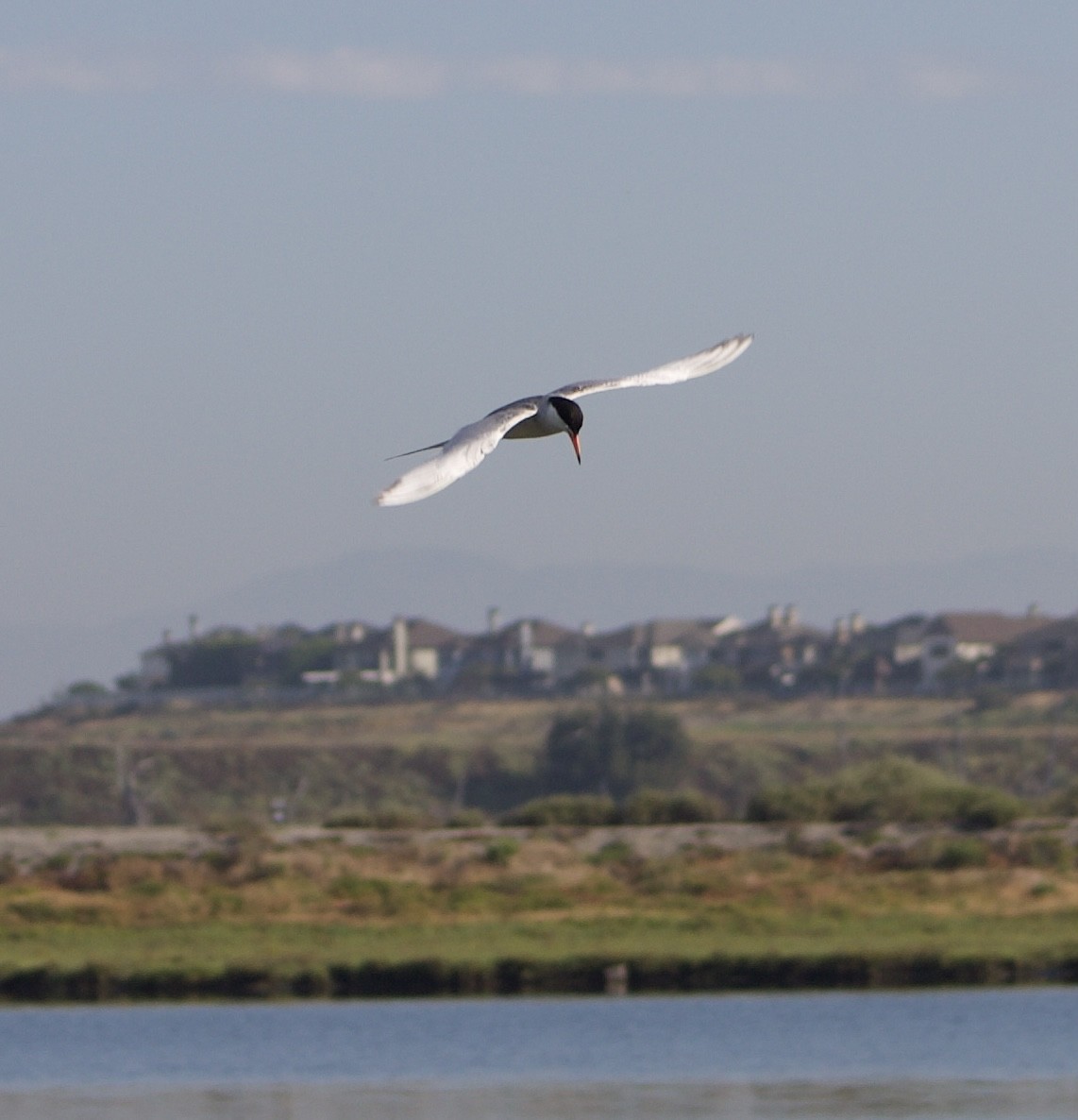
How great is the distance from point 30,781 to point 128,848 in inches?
2043

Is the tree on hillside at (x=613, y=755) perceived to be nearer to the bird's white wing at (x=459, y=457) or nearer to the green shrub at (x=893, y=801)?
the green shrub at (x=893, y=801)

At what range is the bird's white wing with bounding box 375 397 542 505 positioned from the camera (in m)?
15.5

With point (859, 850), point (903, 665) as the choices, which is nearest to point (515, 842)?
point (859, 850)

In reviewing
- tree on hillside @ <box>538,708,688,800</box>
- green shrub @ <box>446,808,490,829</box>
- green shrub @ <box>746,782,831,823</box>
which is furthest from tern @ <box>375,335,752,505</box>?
tree on hillside @ <box>538,708,688,800</box>

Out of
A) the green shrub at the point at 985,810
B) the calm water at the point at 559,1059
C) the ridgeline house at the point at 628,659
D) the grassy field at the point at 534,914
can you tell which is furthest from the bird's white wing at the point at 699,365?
the ridgeline house at the point at 628,659

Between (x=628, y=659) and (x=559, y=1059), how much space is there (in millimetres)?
149143

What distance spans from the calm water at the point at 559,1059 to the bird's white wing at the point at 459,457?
1831 cm

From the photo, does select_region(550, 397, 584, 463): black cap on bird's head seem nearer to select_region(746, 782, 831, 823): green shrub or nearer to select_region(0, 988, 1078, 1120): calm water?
select_region(0, 988, 1078, 1120): calm water

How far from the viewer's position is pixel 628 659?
187375mm

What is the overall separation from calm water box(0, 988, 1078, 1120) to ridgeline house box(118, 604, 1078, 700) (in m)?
107

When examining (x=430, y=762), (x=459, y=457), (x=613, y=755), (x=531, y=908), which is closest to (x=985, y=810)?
(x=531, y=908)

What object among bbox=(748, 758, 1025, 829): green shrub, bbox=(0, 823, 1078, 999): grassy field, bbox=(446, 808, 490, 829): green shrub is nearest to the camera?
bbox=(0, 823, 1078, 999): grassy field

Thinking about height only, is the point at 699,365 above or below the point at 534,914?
above

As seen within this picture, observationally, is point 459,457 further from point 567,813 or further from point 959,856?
point 567,813
